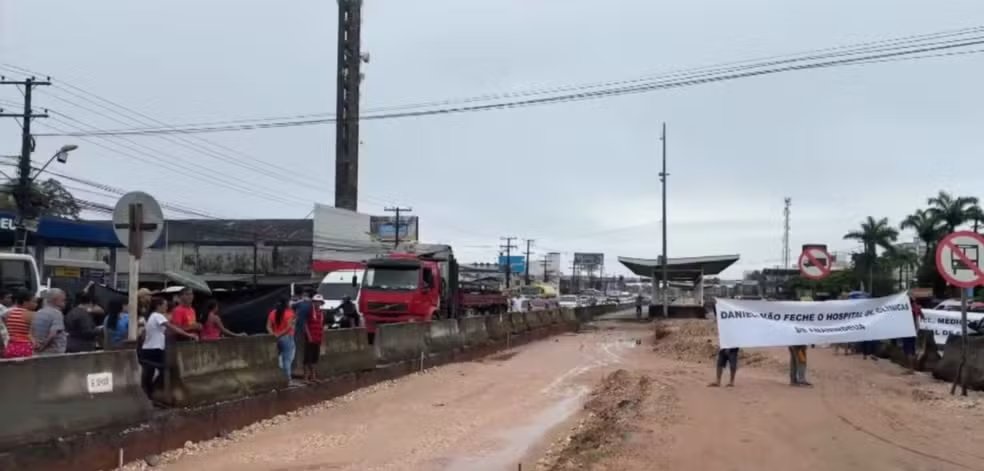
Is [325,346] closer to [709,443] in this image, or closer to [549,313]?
[709,443]

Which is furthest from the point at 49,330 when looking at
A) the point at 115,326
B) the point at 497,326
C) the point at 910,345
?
the point at 497,326

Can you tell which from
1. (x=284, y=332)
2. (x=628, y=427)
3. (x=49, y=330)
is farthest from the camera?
(x=284, y=332)

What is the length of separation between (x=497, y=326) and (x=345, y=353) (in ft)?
48.3

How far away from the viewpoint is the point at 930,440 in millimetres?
10273

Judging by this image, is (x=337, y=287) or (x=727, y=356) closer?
(x=727, y=356)

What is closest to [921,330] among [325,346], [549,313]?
[325,346]

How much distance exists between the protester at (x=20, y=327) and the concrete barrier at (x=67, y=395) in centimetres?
94

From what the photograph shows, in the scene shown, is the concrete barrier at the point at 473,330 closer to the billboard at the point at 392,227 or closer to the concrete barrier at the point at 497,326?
the concrete barrier at the point at 497,326

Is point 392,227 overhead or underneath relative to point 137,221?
overhead

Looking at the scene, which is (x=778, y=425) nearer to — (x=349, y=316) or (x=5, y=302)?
(x=5, y=302)

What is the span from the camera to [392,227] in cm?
8456

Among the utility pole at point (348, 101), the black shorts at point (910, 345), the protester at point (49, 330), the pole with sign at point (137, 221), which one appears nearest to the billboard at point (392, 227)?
the utility pole at point (348, 101)

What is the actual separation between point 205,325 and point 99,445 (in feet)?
16.7

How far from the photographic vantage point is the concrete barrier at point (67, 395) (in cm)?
809
